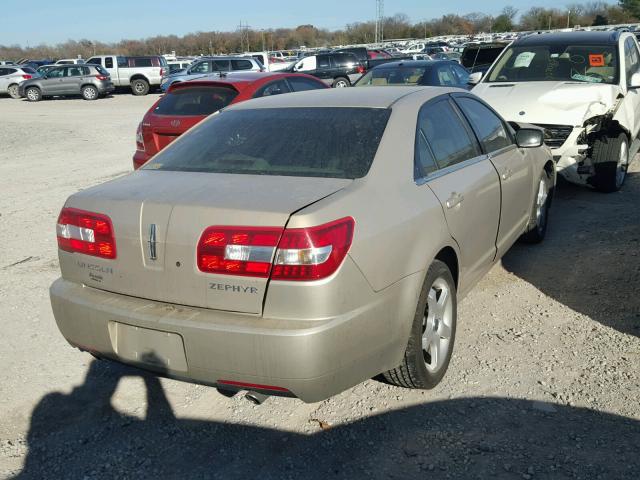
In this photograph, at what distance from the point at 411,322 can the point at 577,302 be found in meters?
2.05

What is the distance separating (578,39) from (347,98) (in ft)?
18.8

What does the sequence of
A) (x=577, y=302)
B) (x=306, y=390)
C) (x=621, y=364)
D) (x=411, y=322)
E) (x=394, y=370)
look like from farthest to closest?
1. (x=577, y=302)
2. (x=621, y=364)
3. (x=394, y=370)
4. (x=411, y=322)
5. (x=306, y=390)

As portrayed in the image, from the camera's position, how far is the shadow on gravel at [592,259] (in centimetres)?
442

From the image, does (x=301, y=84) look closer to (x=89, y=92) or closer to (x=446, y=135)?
(x=446, y=135)

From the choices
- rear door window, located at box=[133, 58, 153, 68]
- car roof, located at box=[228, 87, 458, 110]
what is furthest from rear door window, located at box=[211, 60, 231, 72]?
car roof, located at box=[228, 87, 458, 110]

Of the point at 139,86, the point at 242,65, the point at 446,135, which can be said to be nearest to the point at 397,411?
the point at 446,135

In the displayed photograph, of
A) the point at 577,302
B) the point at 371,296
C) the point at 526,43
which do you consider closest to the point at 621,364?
the point at 577,302

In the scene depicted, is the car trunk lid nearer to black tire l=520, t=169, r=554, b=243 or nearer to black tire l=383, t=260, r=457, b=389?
black tire l=383, t=260, r=457, b=389

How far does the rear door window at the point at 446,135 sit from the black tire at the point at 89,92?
88.6 feet

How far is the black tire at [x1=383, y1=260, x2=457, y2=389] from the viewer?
3.09 meters

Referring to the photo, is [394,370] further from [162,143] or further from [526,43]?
[526,43]

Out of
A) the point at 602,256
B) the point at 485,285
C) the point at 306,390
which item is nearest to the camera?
the point at 306,390

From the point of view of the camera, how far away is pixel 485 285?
16.0 ft

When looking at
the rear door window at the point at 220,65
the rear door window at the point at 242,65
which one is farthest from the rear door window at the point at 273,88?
the rear door window at the point at 220,65
